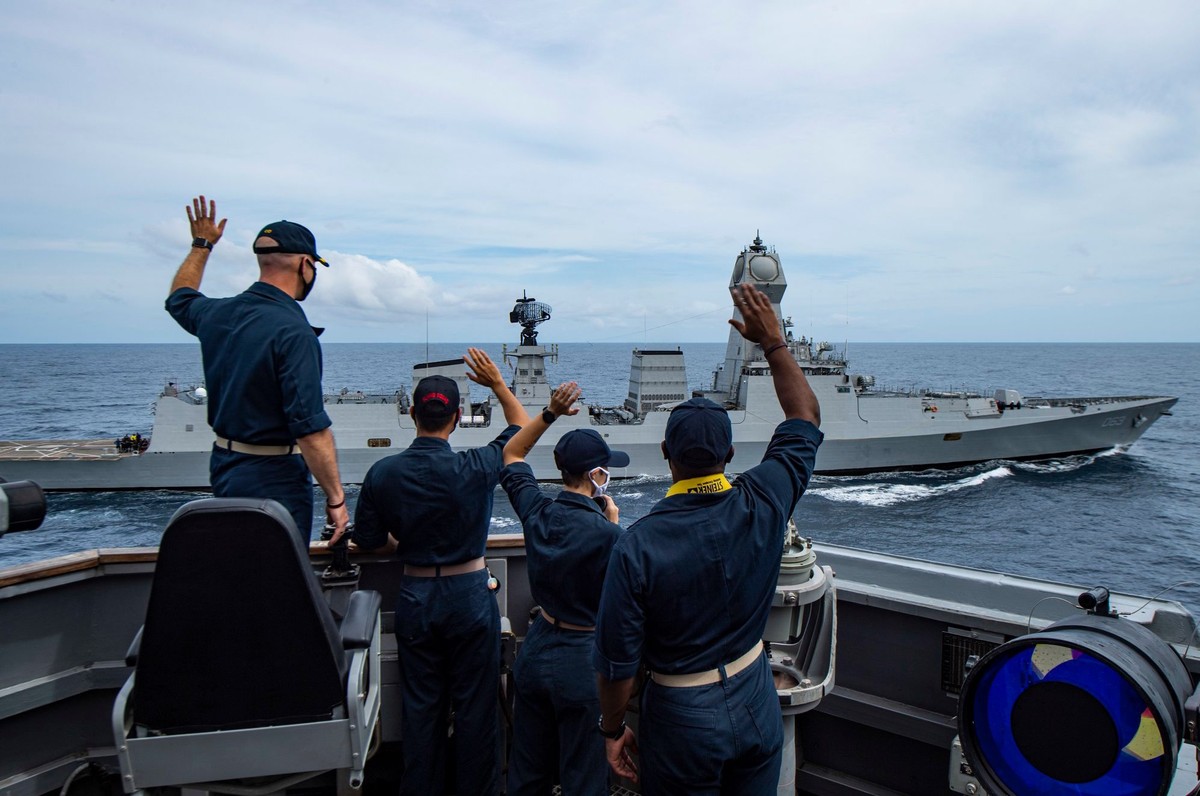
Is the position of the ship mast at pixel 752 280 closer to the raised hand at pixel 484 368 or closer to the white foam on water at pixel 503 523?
the white foam on water at pixel 503 523

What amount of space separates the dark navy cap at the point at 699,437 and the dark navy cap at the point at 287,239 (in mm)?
1367

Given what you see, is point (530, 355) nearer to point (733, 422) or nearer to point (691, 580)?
point (733, 422)

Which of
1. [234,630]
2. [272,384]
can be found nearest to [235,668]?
[234,630]

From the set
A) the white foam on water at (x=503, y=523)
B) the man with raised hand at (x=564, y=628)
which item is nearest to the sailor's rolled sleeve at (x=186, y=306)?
the man with raised hand at (x=564, y=628)

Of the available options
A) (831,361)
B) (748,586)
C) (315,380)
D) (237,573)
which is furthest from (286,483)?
(831,361)

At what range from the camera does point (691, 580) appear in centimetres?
160

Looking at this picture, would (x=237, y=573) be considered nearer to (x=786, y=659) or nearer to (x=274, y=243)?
(x=274, y=243)

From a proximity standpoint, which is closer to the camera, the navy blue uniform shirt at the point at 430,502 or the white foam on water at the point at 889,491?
the navy blue uniform shirt at the point at 430,502

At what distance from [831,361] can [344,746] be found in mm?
23053

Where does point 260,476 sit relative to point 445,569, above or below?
above

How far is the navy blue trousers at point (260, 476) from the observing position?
219 cm

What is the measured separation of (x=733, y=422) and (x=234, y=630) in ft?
72.8

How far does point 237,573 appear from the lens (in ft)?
4.61

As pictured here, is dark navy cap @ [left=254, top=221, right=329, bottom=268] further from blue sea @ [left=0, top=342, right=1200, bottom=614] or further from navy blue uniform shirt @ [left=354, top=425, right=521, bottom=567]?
blue sea @ [left=0, top=342, right=1200, bottom=614]
